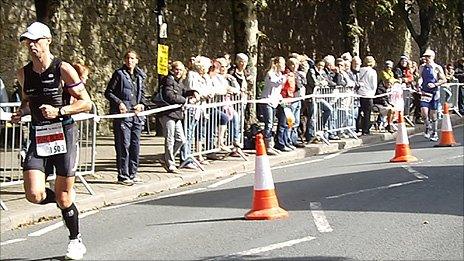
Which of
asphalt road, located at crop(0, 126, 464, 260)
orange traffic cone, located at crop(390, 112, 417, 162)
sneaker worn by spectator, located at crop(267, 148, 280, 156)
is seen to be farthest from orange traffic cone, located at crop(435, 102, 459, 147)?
asphalt road, located at crop(0, 126, 464, 260)

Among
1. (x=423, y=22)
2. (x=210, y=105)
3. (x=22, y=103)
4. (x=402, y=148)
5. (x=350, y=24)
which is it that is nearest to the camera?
(x=22, y=103)

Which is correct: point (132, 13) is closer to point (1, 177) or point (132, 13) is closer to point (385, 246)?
point (1, 177)

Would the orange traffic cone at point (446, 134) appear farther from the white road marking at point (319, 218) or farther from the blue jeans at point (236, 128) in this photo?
the white road marking at point (319, 218)

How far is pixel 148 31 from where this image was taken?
74.8 ft

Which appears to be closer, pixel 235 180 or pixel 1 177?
pixel 1 177

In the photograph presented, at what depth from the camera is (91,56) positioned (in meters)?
21.1

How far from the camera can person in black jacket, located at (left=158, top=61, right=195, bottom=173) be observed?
13.5m

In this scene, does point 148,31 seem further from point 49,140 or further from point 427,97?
point 49,140

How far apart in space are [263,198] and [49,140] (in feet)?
9.64

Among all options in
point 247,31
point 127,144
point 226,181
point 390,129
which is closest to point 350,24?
point 390,129

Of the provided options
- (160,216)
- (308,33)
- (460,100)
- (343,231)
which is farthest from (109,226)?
(308,33)

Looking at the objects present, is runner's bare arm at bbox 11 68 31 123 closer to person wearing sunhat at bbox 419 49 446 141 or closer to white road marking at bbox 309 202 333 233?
white road marking at bbox 309 202 333 233

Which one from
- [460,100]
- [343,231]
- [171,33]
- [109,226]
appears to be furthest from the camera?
[460,100]

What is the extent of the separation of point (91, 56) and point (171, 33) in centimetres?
333
